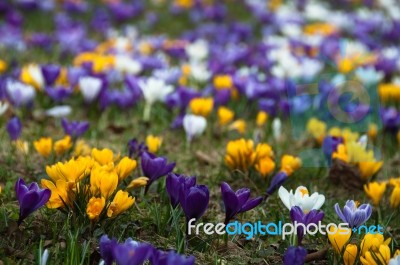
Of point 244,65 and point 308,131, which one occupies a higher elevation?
point 308,131

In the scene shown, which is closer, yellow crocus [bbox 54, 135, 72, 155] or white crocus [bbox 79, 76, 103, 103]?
yellow crocus [bbox 54, 135, 72, 155]

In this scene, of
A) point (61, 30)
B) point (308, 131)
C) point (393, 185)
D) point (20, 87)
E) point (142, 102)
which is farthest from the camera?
point (61, 30)

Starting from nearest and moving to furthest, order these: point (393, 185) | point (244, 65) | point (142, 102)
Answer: point (393, 185) < point (142, 102) < point (244, 65)

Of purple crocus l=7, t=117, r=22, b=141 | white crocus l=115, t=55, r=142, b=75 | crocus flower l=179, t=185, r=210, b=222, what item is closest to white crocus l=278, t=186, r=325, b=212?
crocus flower l=179, t=185, r=210, b=222

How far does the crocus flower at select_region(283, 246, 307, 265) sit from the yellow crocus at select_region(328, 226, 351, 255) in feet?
0.73

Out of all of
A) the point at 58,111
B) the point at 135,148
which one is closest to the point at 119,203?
the point at 135,148

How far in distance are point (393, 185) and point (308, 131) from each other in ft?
4.31

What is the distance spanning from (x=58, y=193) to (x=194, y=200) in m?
0.56

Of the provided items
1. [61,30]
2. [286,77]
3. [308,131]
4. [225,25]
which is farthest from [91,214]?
[225,25]

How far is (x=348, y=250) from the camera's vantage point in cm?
219

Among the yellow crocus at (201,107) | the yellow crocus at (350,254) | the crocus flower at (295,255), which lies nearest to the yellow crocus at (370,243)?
the yellow crocus at (350,254)

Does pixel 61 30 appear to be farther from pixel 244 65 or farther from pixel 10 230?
pixel 10 230

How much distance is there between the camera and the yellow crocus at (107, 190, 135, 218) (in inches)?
89.7

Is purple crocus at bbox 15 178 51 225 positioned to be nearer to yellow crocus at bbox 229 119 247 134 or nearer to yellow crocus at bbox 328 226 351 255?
yellow crocus at bbox 328 226 351 255
